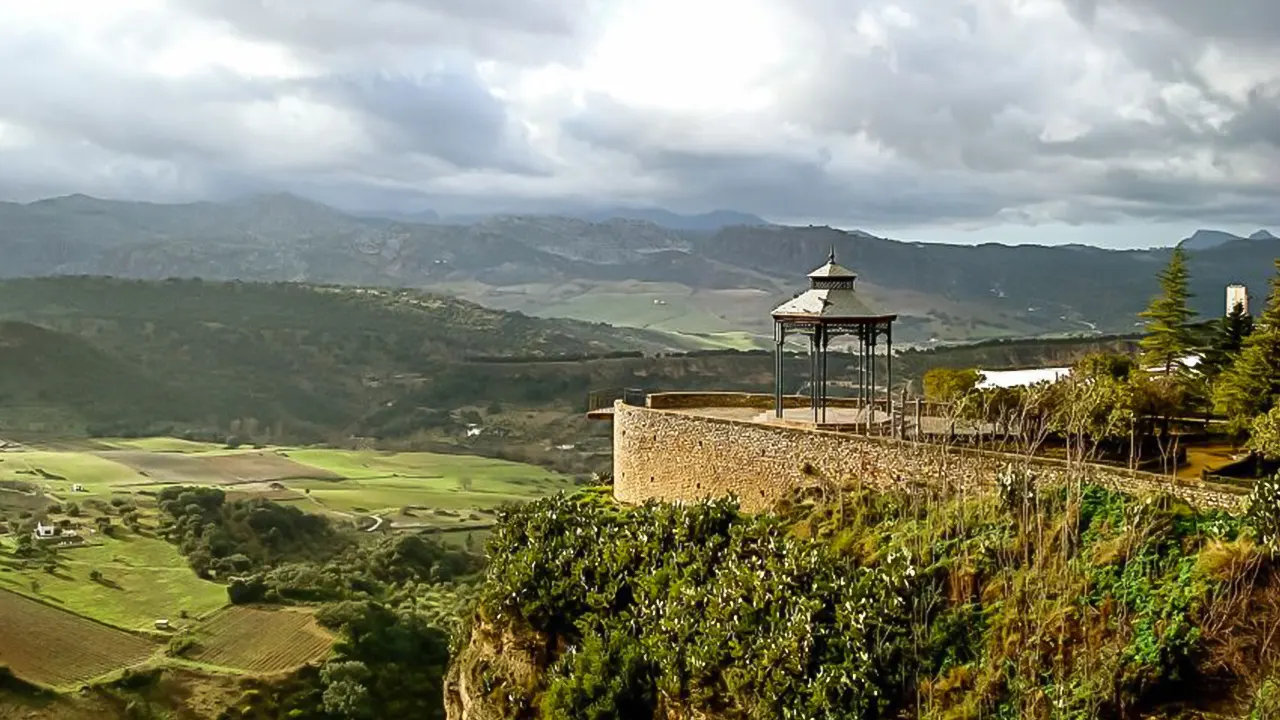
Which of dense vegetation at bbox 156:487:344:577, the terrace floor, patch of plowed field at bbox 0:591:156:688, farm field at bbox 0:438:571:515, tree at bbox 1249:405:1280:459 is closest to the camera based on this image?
tree at bbox 1249:405:1280:459

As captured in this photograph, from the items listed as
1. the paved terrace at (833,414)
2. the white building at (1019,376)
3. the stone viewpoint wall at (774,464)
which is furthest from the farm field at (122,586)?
the white building at (1019,376)

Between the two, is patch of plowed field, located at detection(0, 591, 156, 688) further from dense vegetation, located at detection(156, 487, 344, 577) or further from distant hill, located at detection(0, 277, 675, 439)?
distant hill, located at detection(0, 277, 675, 439)

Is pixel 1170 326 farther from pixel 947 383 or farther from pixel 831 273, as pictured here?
pixel 831 273

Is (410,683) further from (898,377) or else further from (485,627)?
(898,377)

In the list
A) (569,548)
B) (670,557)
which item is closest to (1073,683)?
(670,557)

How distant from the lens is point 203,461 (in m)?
86.8

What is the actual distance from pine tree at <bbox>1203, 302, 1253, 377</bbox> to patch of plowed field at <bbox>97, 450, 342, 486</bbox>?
226 ft

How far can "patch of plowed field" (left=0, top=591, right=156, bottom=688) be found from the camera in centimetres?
4031

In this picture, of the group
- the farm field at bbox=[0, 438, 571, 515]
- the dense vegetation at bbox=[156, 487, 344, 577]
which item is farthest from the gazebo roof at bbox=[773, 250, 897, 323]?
the farm field at bbox=[0, 438, 571, 515]


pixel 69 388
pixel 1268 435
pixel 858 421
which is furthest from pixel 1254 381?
pixel 69 388

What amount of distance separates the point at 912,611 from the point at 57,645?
132 ft

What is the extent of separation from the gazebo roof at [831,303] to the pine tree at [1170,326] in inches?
379

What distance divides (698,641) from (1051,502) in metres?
5.21

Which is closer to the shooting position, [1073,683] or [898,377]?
[1073,683]
